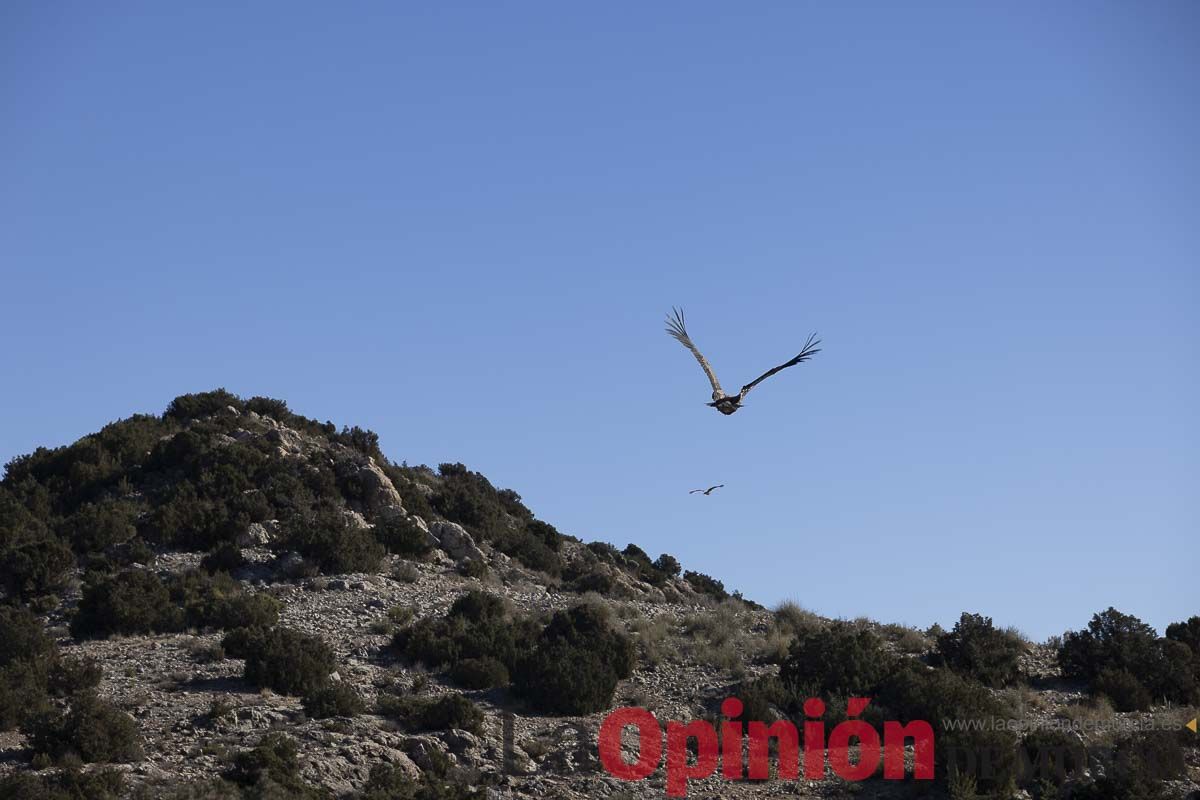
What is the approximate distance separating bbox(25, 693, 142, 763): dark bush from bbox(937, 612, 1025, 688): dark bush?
1885cm

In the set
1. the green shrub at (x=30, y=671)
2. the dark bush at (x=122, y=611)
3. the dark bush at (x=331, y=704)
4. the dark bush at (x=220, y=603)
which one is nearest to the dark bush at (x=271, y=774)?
the dark bush at (x=331, y=704)

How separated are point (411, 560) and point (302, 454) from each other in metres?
6.79

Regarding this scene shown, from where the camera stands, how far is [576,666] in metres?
28.7

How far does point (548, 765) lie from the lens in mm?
25312

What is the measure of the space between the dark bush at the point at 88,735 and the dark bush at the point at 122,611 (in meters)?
8.07

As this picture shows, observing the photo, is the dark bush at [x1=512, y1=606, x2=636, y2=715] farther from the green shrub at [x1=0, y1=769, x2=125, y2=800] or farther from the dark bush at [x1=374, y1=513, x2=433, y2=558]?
the green shrub at [x1=0, y1=769, x2=125, y2=800]

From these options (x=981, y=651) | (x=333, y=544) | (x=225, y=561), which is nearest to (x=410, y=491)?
(x=333, y=544)

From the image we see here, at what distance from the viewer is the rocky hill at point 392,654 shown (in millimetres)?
24016

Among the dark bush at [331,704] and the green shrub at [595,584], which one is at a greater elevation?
the green shrub at [595,584]

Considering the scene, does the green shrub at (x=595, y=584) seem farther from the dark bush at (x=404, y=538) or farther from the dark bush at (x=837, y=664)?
the dark bush at (x=837, y=664)

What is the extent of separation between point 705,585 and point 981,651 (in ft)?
52.4

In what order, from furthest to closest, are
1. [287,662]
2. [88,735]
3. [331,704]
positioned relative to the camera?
[287,662] → [331,704] → [88,735]

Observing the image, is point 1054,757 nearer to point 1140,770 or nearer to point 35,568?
point 1140,770

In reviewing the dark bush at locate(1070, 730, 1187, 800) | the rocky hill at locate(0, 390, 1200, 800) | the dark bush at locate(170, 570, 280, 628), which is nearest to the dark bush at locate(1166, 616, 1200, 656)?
the rocky hill at locate(0, 390, 1200, 800)
